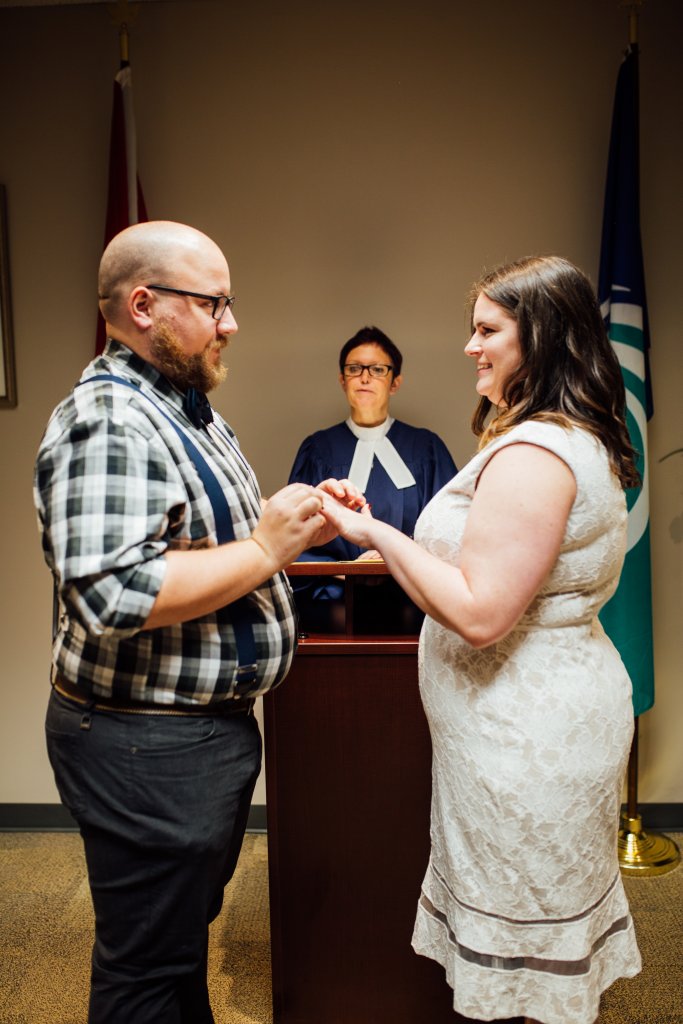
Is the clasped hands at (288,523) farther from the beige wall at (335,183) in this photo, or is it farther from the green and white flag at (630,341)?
the beige wall at (335,183)

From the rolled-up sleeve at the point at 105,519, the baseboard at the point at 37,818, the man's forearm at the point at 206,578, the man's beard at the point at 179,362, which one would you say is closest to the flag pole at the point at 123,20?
the man's beard at the point at 179,362

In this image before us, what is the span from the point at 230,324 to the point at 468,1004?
49.0 inches

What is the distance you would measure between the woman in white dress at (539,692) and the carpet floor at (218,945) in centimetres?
90

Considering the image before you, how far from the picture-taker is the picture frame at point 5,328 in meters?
3.03

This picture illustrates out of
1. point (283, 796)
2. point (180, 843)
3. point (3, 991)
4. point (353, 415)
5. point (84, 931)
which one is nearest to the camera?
point (180, 843)

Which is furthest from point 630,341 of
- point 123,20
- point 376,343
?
point 123,20

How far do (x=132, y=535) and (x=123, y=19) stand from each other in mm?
2445

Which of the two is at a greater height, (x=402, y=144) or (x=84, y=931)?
(x=402, y=144)

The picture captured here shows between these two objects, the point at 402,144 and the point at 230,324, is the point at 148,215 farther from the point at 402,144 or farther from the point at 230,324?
the point at 230,324

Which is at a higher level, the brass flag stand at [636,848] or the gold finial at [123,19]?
the gold finial at [123,19]

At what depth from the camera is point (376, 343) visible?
2.90 meters

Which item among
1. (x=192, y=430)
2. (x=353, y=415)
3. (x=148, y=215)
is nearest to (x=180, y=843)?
(x=192, y=430)

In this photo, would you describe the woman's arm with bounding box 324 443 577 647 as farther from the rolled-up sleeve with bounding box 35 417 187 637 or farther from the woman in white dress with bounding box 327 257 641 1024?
the rolled-up sleeve with bounding box 35 417 187 637

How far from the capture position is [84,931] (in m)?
2.46
